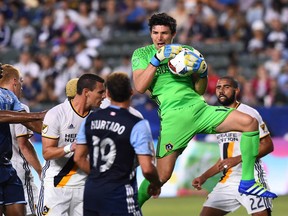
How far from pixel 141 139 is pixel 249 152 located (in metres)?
2.09

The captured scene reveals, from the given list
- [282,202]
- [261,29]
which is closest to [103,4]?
[261,29]

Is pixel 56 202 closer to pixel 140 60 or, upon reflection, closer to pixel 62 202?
pixel 62 202

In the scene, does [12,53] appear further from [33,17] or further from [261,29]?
[261,29]

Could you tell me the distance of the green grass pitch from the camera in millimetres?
16188

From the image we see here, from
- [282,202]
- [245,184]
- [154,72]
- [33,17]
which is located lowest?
[282,202]

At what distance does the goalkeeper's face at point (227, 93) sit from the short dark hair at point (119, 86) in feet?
9.91

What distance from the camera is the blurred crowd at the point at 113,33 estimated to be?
21.6 meters

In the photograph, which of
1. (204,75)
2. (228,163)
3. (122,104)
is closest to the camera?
(122,104)

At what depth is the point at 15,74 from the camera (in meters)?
11.3

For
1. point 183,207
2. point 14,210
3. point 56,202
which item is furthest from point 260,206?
point 183,207

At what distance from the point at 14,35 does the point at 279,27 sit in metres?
6.46

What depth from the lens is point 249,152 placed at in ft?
34.6

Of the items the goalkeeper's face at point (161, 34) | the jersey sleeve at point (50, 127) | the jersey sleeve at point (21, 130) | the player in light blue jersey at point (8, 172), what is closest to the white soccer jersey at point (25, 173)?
the jersey sleeve at point (21, 130)

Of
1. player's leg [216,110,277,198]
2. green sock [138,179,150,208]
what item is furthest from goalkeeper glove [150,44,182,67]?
green sock [138,179,150,208]
